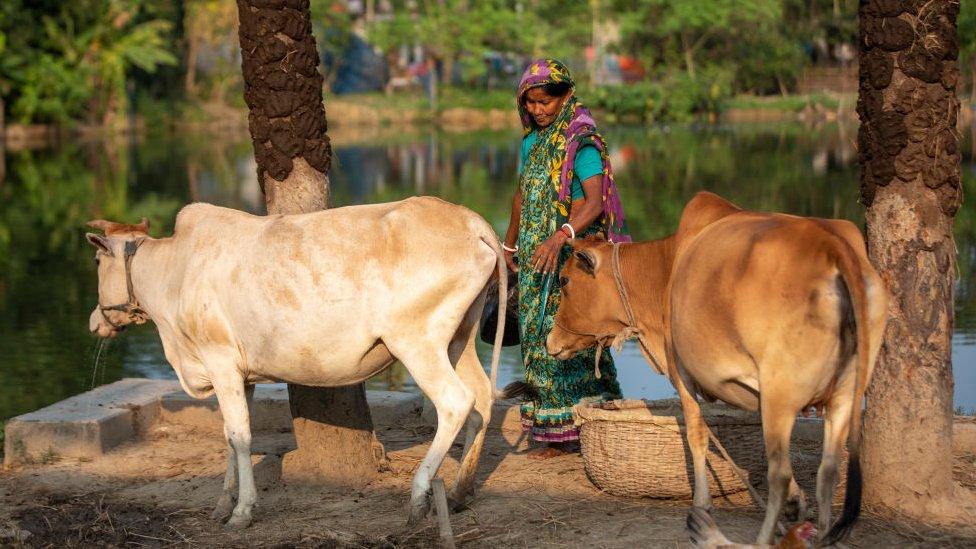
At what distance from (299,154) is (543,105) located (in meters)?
1.24

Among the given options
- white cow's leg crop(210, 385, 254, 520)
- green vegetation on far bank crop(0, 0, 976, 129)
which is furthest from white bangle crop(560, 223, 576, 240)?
green vegetation on far bank crop(0, 0, 976, 129)

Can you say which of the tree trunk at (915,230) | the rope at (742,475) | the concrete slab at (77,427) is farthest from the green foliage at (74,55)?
the tree trunk at (915,230)

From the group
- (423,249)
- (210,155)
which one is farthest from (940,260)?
(210,155)

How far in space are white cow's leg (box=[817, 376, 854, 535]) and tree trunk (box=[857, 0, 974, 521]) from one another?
0.87m

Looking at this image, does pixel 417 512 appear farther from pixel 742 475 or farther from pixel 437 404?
pixel 742 475

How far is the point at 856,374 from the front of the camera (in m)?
4.46

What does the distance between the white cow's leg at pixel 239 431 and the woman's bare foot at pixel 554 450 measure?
1591 millimetres

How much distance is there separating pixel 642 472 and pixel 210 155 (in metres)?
29.6

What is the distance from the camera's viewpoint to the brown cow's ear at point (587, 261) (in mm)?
5770

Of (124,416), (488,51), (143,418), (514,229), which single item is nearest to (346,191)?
(143,418)

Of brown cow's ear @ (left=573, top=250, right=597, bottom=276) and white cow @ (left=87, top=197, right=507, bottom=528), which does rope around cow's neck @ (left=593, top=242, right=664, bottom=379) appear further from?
white cow @ (left=87, top=197, right=507, bottom=528)

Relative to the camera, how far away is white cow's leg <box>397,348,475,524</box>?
17.9 feet

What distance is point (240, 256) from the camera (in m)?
5.66

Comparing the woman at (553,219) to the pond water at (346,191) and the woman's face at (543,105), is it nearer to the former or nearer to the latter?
the woman's face at (543,105)
